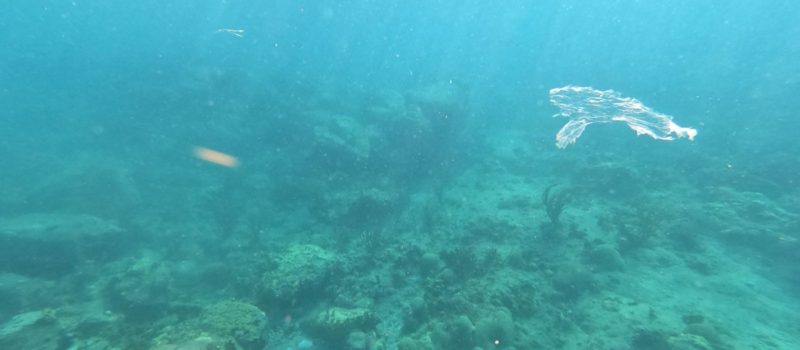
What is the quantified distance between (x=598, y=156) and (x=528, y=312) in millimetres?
10041

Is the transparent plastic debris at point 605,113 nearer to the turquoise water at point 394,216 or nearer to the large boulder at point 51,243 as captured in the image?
the turquoise water at point 394,216

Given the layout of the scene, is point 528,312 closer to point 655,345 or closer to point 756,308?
point 655,345

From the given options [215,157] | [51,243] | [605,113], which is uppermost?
[605,113]

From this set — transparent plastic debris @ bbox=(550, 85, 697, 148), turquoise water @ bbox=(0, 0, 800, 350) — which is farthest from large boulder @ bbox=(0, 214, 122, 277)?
transparent plastic debris @ bbox=(550, 85, 697, 148)

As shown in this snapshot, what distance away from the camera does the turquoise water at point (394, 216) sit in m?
6.51

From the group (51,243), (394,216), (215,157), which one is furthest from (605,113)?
(51,243)

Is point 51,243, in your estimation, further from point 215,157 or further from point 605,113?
point 605,113

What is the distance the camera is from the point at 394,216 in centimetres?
1143

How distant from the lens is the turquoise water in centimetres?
651

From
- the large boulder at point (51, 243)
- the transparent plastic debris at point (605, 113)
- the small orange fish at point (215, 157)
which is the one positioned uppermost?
the transparent plastic debris at point (605, 113)

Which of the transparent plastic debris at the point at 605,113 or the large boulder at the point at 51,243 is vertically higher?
the transparent plastic debris at the point at 605,113

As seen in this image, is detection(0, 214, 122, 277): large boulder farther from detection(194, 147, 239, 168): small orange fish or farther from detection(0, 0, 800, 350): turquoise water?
detection(194, 147, 239, 168): small orange fish

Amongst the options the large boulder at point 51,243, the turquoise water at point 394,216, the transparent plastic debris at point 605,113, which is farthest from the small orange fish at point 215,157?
the transparent plastic debris at point 605,113

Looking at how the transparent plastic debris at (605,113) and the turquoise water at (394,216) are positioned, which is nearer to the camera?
the turquoise water at (394,216)
